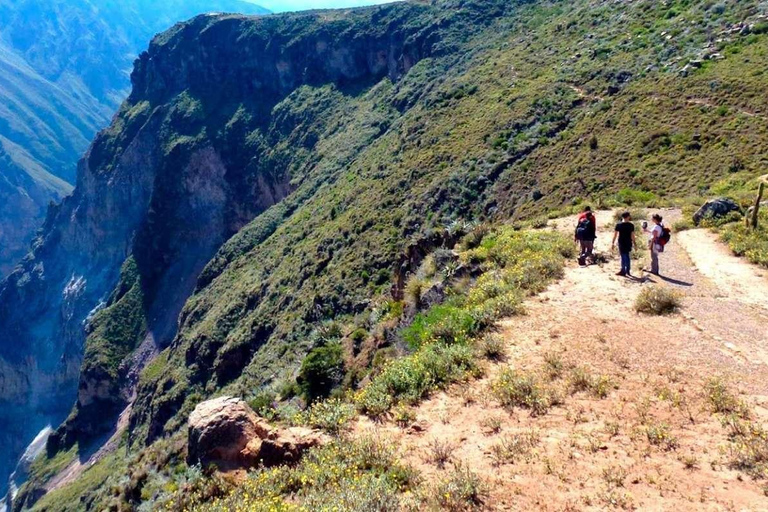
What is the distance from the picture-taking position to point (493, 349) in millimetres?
10156

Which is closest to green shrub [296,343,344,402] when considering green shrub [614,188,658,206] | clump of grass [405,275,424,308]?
clump of grass [405,275,424,308]

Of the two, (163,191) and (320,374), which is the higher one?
(163,191)

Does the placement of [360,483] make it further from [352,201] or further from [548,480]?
[352,201]

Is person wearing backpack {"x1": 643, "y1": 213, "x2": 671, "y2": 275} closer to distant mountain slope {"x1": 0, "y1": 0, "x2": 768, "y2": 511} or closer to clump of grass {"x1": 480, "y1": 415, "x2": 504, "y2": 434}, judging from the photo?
distant mountain slope {"x1": 0, "y1": 0, "x2": 768, "y2": 511}

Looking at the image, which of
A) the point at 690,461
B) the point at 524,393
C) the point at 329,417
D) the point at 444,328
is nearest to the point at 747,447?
the point at 690,461

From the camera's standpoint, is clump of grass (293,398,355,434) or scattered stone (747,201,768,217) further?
scattered stone (747,201,768,217)

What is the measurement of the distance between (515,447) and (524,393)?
1460 mm

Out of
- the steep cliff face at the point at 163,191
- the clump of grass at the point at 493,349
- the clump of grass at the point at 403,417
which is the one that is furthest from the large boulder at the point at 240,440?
the steep cliff face at the point at 163,191

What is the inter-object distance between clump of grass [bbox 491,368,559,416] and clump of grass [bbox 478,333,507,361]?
0.96 meters

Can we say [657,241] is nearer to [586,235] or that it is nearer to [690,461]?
[586,235]

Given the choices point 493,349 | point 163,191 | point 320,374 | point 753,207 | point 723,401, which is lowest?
point 320,374

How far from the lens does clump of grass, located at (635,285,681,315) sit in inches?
435

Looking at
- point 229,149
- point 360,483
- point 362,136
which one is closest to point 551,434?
point 360,483

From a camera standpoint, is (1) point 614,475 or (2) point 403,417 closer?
(1) point 614,475
